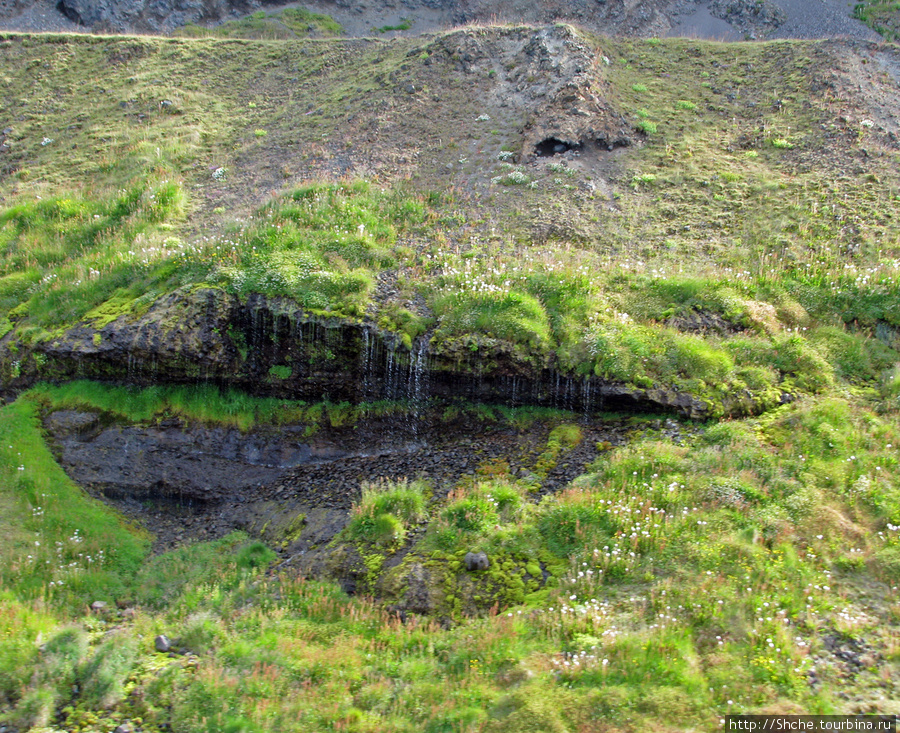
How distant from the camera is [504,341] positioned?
1441cm

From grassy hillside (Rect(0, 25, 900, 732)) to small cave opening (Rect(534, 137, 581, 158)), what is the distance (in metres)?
0.22

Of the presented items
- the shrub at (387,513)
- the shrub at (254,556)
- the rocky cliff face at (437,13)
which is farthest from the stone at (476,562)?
the rocky cliff face at (437,13)

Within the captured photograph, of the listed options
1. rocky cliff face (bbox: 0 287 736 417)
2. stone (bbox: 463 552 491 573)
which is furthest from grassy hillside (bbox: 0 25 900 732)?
rocky cliff face (bbox: 0 287 736 417)

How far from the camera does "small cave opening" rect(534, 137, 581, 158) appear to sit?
2231cm

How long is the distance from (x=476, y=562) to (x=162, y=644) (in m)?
4.70

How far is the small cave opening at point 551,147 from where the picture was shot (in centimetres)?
2231

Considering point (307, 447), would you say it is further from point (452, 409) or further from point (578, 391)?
point (578, 391)

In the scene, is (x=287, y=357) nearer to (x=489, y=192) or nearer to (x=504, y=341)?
(x=504, y=341)

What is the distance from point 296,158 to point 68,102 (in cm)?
1288

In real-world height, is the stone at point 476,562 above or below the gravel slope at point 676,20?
below

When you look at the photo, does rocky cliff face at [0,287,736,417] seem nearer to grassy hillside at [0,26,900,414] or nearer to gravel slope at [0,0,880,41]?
grassy hillside at [0,26,900,414]

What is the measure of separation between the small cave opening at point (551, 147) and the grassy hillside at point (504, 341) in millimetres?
217

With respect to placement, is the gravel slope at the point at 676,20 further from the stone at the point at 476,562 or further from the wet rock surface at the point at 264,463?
the stone at the point at 476,562

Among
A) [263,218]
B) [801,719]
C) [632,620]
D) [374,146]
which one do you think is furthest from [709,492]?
[374,146]
